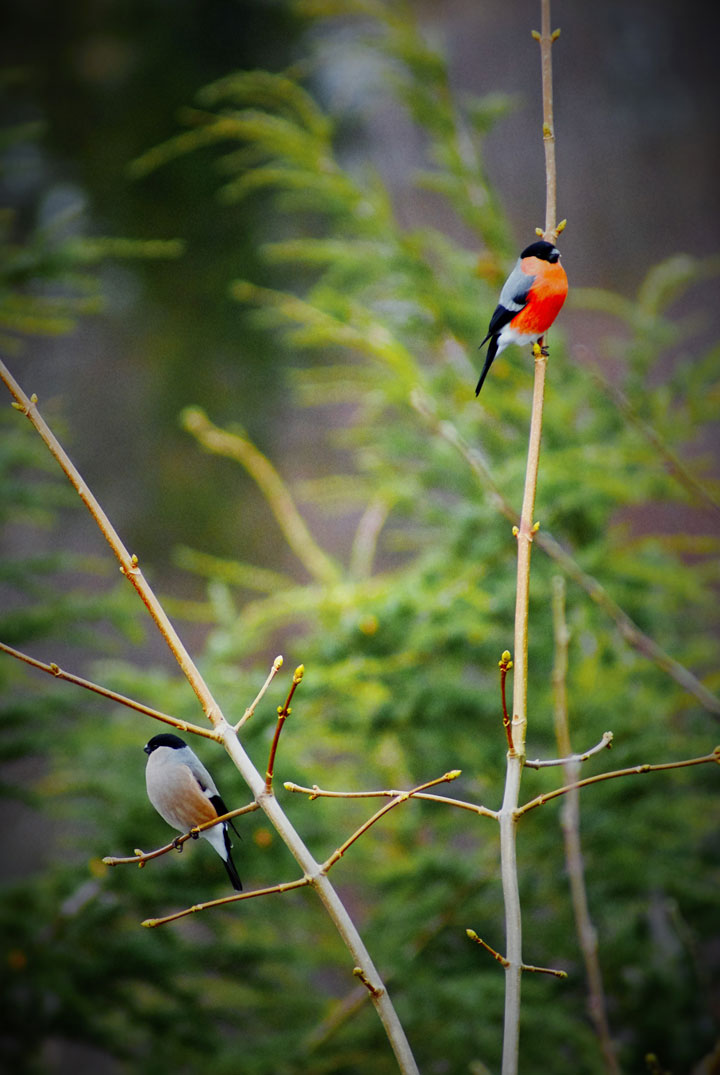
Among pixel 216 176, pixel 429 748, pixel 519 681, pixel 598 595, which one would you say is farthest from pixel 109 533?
pixel 216 176

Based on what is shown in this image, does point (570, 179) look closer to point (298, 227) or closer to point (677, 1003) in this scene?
point (298, 227)

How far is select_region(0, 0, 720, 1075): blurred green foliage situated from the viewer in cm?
101

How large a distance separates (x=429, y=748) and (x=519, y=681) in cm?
89

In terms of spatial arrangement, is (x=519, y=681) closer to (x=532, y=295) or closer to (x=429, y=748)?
(x=532, y=295)

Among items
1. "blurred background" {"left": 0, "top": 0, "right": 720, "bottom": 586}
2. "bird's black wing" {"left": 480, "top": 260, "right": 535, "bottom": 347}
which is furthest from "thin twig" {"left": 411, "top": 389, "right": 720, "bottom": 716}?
"blurred background" {"left": 0, "top": 0, "right": 720, "bottom": 586}

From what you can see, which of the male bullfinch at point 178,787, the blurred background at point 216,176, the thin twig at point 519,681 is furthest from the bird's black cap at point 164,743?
the blurred background at point 216,176

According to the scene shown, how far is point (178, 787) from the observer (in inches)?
15.3

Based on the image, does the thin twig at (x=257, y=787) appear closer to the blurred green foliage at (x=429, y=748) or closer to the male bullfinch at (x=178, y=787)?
the male bullfinch at (x=178, y=787)

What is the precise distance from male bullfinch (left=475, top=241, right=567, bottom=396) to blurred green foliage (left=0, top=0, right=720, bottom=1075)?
0.41 metres

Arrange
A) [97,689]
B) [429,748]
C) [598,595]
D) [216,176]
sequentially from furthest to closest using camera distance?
1. [216,176]
2. [429,748]
3. [598,595]
4. [97,689]

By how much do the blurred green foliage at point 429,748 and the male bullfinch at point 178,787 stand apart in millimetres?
518

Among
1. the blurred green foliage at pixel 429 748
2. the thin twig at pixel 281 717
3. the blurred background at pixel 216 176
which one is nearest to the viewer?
the thin twig at pixel 281 717

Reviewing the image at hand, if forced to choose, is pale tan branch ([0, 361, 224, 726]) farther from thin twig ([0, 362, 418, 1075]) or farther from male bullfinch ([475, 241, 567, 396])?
male bullfinch ([475, 241, 567, 396])

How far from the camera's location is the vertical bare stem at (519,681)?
1.22ft
